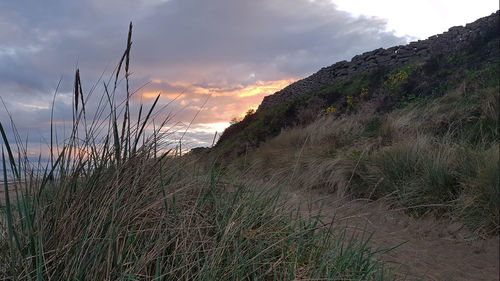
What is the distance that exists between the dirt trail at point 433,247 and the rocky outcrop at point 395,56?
14.6 meters

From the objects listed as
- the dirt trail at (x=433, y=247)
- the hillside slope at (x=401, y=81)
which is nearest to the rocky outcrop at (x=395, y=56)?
the hillside slope at (x=401, y=81)

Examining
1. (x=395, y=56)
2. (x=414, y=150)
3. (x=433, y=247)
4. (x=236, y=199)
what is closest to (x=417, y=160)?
(x=414, y=150)

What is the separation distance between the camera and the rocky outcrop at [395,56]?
18578mm

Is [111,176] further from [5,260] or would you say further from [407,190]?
[407,190]

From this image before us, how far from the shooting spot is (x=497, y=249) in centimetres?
398

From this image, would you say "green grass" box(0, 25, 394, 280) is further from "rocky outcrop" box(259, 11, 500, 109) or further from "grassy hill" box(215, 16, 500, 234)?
"rocky outcrop" box(259, 11, 500, 109)

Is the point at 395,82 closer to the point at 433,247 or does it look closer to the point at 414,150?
the point at 414,150

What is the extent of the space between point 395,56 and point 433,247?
20.7 m

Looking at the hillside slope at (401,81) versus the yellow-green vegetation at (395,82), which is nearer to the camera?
the hillside slope at (401,81)

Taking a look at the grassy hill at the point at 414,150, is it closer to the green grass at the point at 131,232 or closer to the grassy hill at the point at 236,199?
the grassy hill at the point at 236,199

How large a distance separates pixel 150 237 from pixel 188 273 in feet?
0.91

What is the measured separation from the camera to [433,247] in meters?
4.18

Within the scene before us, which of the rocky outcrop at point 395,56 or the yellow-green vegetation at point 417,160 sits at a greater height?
the rocky outcrop at point 395,56

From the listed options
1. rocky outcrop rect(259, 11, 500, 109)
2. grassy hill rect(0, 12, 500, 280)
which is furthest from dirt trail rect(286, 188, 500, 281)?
rocky outcrop rect(259, 11, 500, 109)
